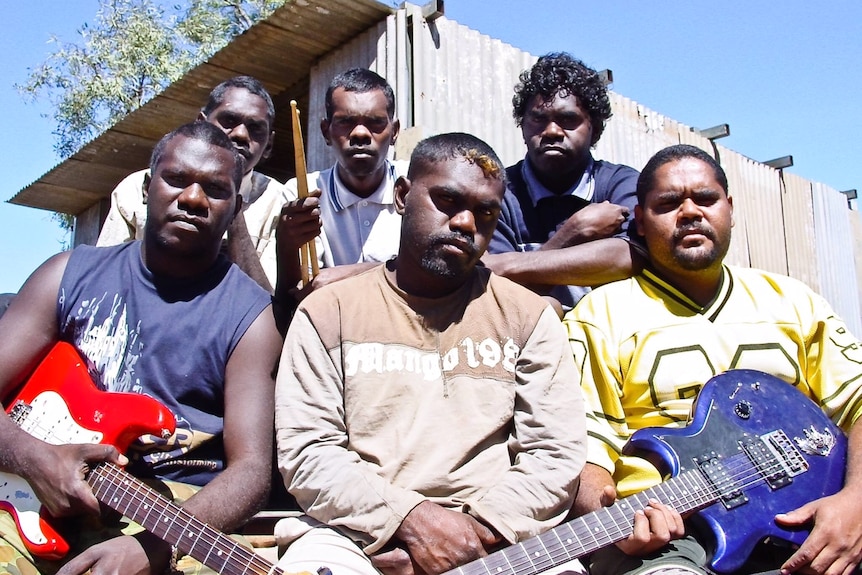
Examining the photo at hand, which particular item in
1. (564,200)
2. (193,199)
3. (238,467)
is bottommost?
(238,467)

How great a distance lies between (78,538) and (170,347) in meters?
0.65

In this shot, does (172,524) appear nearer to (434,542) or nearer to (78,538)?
(78,538)

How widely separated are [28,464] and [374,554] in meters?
1.06

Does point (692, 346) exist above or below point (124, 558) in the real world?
above

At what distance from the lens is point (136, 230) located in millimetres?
3793

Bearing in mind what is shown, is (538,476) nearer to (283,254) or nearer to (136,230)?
(283,254)

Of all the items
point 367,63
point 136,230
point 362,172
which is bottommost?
point 136,230

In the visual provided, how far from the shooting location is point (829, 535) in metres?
2.33

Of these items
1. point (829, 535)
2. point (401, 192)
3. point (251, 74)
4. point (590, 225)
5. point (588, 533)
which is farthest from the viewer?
point (251, 74)

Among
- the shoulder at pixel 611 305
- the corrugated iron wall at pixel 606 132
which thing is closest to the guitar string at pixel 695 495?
the shoulder at pixel 611 305

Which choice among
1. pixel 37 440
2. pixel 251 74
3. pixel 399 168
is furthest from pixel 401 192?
pixel 251 74

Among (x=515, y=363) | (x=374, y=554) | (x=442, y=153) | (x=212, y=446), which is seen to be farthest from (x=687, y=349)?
(x=212, y=446)

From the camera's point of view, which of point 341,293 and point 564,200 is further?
point 564,200

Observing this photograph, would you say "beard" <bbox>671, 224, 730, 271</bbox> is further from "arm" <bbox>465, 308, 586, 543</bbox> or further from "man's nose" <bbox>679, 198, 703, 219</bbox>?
"arm" <bbox>465, 308, 586, 543</bbox>
